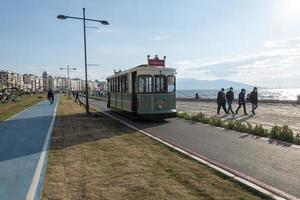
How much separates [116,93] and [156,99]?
6.41 meters

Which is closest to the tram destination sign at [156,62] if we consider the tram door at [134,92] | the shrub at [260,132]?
the tram door at [134,92]

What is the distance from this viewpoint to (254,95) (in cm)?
2434

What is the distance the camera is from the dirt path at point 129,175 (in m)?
6.00

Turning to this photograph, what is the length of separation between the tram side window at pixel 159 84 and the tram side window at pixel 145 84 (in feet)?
1.21

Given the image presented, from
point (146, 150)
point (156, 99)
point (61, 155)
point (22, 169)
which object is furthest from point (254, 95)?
point (22, 169)

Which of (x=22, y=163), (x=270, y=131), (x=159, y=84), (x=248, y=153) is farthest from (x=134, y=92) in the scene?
(x=22, y=163)

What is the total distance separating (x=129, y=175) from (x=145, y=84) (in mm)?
12537

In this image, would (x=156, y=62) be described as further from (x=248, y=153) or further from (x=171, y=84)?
(x=248, y=153)

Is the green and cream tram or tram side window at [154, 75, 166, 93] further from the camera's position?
tram side window at [154, 75, 166, 93]

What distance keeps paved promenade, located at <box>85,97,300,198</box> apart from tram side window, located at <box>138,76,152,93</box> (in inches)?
197

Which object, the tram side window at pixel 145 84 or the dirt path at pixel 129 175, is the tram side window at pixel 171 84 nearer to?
the tram side window at pixel 145 84

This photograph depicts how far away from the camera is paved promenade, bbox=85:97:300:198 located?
7215mm

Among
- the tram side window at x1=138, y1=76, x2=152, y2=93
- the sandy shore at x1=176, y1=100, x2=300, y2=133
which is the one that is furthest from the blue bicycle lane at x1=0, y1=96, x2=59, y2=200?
the sandy shore at x1=176, y1=100, x2=300, y2=133

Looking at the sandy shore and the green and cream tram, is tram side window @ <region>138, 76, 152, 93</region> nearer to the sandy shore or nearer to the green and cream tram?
the green and cream tram
